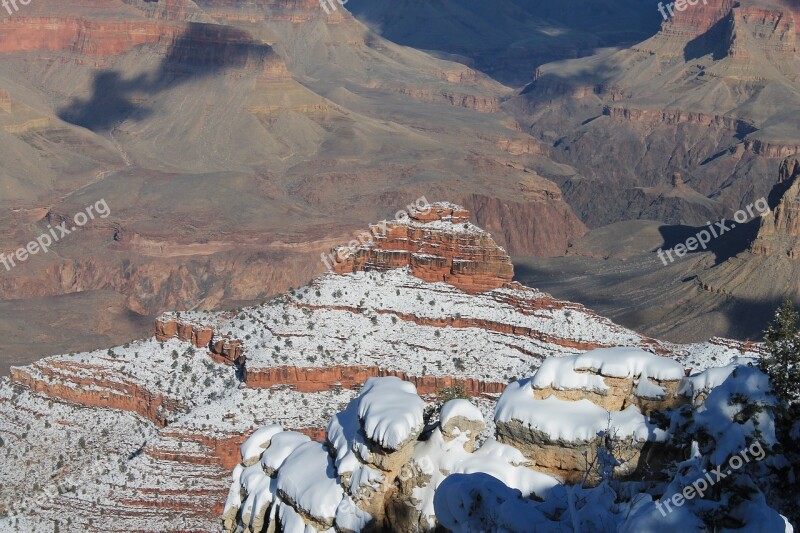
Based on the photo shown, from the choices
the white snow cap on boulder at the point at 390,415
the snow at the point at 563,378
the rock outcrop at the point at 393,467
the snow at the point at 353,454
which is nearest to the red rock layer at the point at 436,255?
the snow at the point at 563,378

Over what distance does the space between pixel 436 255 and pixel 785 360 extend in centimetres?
3670

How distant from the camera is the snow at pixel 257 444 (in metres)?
31.5

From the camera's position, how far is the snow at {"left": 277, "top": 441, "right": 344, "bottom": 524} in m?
26.4

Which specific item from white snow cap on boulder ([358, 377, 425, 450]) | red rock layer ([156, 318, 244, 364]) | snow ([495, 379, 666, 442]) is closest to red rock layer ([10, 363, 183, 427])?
red rock layer ([156, 318, 244, 364])

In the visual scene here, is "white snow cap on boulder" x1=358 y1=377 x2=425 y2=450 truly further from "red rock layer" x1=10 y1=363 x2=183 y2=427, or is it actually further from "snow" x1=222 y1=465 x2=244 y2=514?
"red rock layer" x1=10 y1=363 x2=183 y2=427

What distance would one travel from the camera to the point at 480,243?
60000 millimetres

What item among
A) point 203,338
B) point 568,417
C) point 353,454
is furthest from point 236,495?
point 203,338

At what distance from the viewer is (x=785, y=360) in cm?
2384

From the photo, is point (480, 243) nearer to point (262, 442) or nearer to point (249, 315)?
point (249, 315)

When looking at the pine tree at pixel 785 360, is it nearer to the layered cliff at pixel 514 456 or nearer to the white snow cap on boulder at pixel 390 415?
the layered cliff at pixel 514 456

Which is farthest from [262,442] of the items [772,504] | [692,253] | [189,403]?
[692,253]

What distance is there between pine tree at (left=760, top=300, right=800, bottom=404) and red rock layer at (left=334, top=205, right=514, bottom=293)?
34.3m

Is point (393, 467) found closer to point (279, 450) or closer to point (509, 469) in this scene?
point (509, 469)

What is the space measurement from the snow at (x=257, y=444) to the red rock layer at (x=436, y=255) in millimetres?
27790
